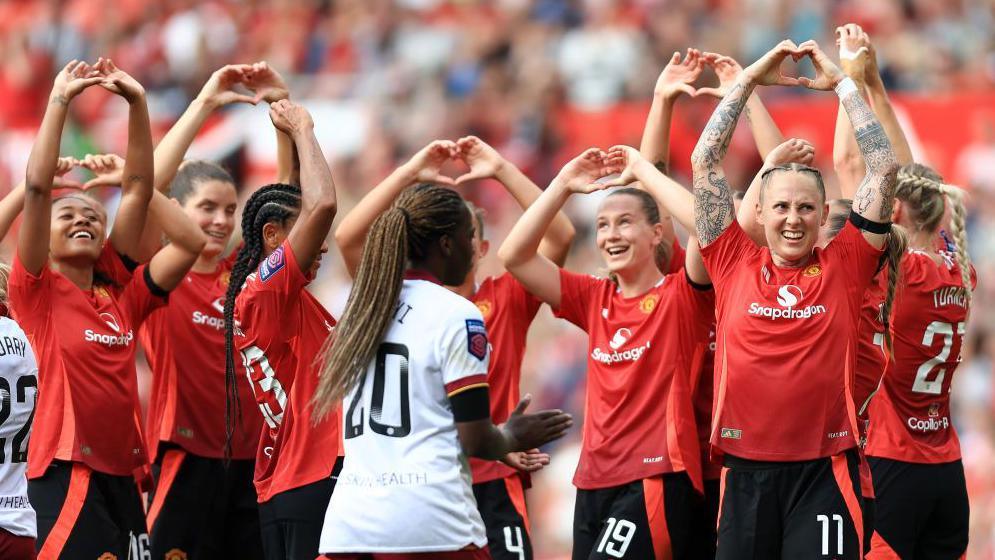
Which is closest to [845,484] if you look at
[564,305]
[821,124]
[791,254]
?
[791,254]

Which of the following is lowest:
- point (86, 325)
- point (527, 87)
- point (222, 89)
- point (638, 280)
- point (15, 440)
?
point (15, 440)

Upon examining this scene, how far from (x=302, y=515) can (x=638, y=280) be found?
2.12 m

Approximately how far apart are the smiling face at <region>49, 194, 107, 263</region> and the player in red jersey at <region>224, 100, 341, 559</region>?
888 millimetres

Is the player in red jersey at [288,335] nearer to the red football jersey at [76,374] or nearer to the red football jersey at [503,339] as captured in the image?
the red football jersey at [76,374]

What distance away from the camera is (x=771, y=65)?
22.6 ft

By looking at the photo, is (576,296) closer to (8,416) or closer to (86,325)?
(86,325)

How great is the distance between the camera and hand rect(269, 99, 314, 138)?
679cm

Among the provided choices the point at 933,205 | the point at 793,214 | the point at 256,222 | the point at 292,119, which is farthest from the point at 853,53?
the point at 256,222

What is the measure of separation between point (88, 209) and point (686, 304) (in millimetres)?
3016

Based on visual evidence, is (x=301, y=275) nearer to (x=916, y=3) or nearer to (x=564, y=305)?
(x=564, y=305)

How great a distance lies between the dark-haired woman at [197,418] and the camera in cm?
798

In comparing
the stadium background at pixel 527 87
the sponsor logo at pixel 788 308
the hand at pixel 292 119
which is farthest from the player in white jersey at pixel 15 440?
the stadium background at pixel 527 87

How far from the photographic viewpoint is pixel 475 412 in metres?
5.41

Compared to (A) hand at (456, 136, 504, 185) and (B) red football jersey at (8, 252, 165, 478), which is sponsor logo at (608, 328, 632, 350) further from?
(B) red football jersey at (8, 252, 165, 478)
